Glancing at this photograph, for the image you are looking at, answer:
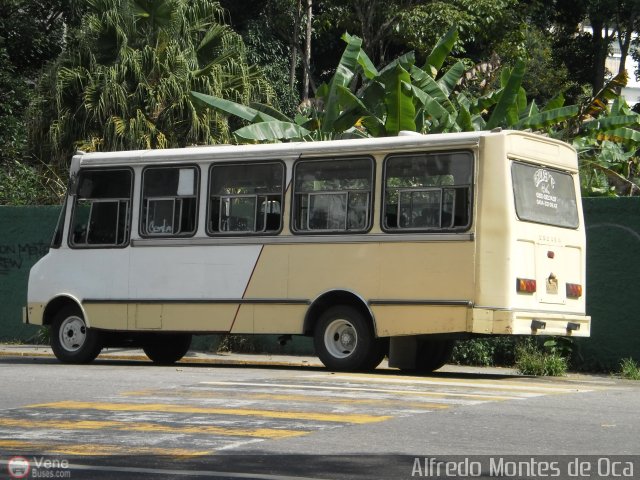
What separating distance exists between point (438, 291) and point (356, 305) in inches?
49.8

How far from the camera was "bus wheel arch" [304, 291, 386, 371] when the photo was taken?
16312mm

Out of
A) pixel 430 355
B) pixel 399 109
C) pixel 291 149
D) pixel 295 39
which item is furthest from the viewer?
pixel 295 39

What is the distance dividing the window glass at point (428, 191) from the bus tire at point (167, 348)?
4.45 meters

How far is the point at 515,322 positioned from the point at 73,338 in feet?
21.5

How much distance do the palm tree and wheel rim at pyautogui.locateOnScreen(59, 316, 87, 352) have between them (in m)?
7.61

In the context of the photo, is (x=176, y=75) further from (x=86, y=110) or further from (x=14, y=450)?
(x=14, y=450)

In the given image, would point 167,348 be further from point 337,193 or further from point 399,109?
point 399,109

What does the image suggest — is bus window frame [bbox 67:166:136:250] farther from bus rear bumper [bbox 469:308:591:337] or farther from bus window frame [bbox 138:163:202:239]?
bus rear bumper [bbox 469:308:591:337]

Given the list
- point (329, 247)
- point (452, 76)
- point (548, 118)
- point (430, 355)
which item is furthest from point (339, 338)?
point (452, 76)

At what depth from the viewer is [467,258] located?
15539 mm

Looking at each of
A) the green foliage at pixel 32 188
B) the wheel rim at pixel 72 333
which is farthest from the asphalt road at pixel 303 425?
the green foliage at pixel 32 188

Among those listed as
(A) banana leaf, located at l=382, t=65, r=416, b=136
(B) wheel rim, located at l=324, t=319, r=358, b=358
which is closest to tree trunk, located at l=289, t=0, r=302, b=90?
(A) banana leaf, located at l=382, t=65, r=416, b=136
